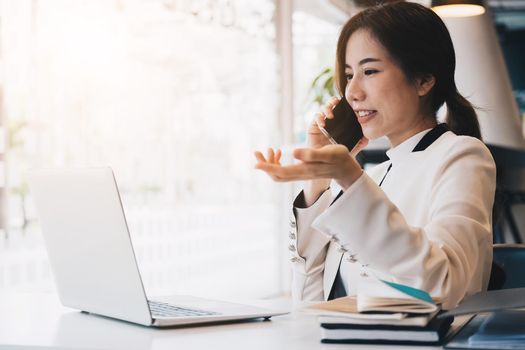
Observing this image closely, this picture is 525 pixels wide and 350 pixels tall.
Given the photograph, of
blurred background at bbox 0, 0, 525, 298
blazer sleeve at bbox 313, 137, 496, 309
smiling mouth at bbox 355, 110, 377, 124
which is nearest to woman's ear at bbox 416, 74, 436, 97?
smiling mouth at bbox 355, 110, 377, 124

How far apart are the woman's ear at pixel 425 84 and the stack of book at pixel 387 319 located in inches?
27.0

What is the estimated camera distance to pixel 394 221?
3.92 ft

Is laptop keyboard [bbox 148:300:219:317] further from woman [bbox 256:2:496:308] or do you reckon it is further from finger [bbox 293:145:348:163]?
finger [bbox 293:145:348:163]

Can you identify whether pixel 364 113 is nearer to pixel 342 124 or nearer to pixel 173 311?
pixel 342 124

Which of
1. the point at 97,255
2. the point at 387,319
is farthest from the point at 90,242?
the point at 387,319

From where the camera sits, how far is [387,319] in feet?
3.63

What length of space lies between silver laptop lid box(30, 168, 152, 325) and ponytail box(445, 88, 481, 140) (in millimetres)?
883

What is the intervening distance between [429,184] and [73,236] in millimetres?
722

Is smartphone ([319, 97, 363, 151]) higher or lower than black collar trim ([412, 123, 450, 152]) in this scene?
lower

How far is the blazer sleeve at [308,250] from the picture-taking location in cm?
174

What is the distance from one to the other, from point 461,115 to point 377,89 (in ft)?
0.81

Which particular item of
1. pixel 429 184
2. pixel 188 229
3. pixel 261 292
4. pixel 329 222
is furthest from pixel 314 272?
pixel 261 292

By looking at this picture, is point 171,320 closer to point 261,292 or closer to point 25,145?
point 25,145

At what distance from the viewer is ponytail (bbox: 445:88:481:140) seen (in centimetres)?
175
